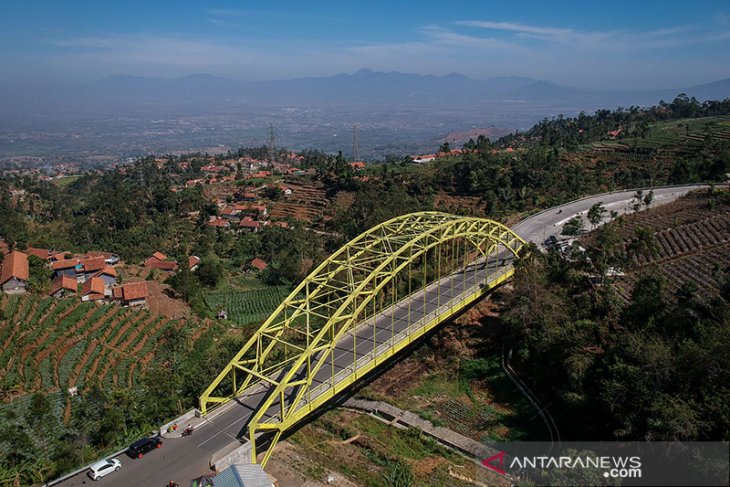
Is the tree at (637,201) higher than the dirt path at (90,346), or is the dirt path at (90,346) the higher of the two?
the tree at (637,201)

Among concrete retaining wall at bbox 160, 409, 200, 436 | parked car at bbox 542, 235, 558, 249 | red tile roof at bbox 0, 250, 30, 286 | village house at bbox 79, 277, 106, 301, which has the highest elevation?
parked car at bbox 542, 235, 558, 249

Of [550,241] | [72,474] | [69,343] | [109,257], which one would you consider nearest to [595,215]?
[550,241]

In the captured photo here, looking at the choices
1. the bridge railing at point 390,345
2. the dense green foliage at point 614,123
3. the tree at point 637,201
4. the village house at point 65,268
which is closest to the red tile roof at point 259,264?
the village house at point 65,268

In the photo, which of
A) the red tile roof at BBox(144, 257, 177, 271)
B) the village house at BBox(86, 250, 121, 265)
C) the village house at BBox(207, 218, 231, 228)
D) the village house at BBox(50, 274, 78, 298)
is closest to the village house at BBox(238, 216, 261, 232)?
the village house at BBox(207, 218, 231, 228)

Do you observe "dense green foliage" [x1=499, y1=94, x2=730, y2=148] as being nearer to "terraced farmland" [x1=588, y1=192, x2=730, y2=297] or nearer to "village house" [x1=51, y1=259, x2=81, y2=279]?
"terraced farmland" [x1=588, y1=192, x2=730, y2=297]

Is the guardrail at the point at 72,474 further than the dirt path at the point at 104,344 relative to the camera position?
No

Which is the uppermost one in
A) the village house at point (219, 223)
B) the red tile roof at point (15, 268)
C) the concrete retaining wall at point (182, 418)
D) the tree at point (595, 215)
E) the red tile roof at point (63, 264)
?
the tree at point (595, 215)

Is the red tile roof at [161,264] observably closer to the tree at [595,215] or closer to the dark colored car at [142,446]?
the dark colored car at [142,446]
